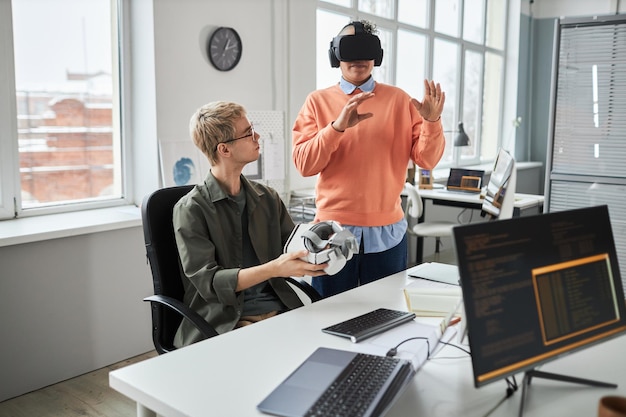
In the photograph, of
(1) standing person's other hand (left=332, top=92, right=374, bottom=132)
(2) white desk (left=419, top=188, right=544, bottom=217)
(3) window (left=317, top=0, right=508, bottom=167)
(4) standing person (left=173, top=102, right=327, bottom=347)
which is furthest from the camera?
(3) window (left=317, top=0, right=508, bottom=167)

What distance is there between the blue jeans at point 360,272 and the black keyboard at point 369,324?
0.48 m

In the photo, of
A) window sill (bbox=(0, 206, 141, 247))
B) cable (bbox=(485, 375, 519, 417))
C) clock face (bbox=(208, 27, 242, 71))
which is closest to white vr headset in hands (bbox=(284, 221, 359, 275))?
cable (bbox=(485, 375, 519, 417))

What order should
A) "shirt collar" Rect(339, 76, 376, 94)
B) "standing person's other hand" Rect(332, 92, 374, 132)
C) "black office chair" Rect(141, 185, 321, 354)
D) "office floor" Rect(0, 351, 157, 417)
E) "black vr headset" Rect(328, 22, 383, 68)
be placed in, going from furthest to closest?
1. "office floor" Rect(0, 351, 157, 417)
2. "shirt collar" Rect(339, 76, 376, 94)
3. "black vr headset" Rect(328, 22, 383, 68)
4. "standing person's other hand" Rect(332, 92, 374, 132)
5. "black office chair" Rect(141, 185, 321, 354)

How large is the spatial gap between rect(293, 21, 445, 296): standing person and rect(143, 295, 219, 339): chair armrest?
0.57 meters

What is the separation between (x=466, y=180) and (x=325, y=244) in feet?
10.6

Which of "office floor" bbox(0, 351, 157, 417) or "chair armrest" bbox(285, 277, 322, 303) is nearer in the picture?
"chair armrest" bbox(285, 277, 322, 303)

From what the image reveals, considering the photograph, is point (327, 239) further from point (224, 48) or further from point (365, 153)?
point (224, 48)

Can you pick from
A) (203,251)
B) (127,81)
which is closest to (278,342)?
(203,251)

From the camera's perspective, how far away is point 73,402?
2.78 metres

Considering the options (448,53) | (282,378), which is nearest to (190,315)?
(282,378)

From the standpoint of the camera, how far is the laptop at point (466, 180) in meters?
4.68

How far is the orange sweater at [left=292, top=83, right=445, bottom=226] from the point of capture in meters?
2.26

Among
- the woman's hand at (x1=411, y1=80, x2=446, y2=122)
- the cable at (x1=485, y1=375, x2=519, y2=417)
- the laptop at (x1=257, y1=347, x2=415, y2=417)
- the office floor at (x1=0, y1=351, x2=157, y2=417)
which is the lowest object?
the office floor at (x1=0, y1=351, x2=157, y2=417)

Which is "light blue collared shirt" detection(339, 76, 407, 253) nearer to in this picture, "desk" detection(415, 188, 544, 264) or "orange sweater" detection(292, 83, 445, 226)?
"orange sweater" detection(292, 83, 445, 226)
